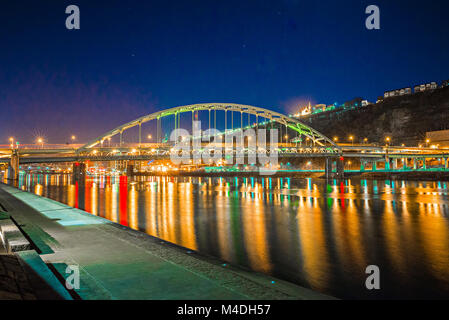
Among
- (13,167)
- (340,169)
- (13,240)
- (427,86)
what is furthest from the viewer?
(427,86)

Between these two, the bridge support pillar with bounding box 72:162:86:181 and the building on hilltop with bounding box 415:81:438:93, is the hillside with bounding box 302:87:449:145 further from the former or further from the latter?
the bridge support pillar with bounding box 72:162:86:181

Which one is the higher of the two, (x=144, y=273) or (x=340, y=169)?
(x=340, y=169)

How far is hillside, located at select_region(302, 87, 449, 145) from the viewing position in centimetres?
14775

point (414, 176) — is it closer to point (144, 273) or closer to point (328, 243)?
point (328, 243)

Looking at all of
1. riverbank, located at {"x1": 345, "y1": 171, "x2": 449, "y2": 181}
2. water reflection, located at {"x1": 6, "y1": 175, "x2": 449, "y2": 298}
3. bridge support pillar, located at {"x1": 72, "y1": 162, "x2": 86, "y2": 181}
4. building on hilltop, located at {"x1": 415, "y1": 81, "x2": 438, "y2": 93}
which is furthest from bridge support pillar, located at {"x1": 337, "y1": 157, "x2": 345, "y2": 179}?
building on hilltop, located at {"x1": 415, "y1": 81, "x2": 438, "y2": 93}

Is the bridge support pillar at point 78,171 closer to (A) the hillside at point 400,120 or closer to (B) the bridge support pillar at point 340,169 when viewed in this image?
(B) the bridge support pillar at point 340,169

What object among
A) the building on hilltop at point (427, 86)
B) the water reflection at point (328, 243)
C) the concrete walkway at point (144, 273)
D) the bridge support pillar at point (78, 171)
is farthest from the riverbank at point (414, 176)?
the building on hilltop at point (427, 86)

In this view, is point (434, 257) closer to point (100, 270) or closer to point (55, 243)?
point (100, 270)

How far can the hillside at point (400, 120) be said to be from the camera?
485ft

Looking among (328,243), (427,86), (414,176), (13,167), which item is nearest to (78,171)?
(13,167)

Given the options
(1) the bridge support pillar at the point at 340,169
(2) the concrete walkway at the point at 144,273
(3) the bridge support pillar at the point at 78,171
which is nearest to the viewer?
(2) the concrete walkway at the point at 144,273

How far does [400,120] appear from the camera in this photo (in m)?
157

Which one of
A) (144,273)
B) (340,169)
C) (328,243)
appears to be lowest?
(328,243)

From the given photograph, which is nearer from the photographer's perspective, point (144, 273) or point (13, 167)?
point (144, 273)
